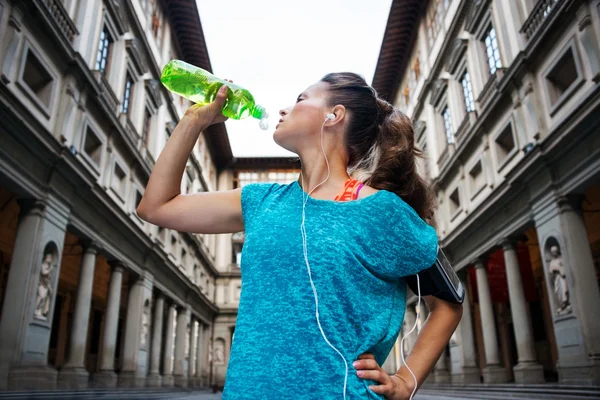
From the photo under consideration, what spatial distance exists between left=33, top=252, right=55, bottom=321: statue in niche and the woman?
1195cm

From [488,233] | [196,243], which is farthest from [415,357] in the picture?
[196,243]

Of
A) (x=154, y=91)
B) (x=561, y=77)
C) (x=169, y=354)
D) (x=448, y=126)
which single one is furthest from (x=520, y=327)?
(x=169, y=354)

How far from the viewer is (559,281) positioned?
12.6 metres

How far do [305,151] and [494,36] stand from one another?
18.6 metres

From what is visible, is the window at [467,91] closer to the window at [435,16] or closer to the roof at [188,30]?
the window at [435,16]

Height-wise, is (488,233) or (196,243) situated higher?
(196,243)

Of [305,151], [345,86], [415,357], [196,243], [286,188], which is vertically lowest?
[415,357]

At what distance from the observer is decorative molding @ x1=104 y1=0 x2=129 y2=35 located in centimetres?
1750

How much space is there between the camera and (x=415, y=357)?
5.07ft

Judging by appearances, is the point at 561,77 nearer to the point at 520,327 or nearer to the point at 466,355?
the point at 520,327

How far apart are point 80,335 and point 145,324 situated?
23.6ft

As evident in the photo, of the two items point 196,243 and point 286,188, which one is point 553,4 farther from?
point 196,243

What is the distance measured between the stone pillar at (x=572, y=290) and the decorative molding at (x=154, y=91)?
1678 centimetres

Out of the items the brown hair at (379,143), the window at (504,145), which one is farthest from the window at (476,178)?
the brown hair at (379,143)
